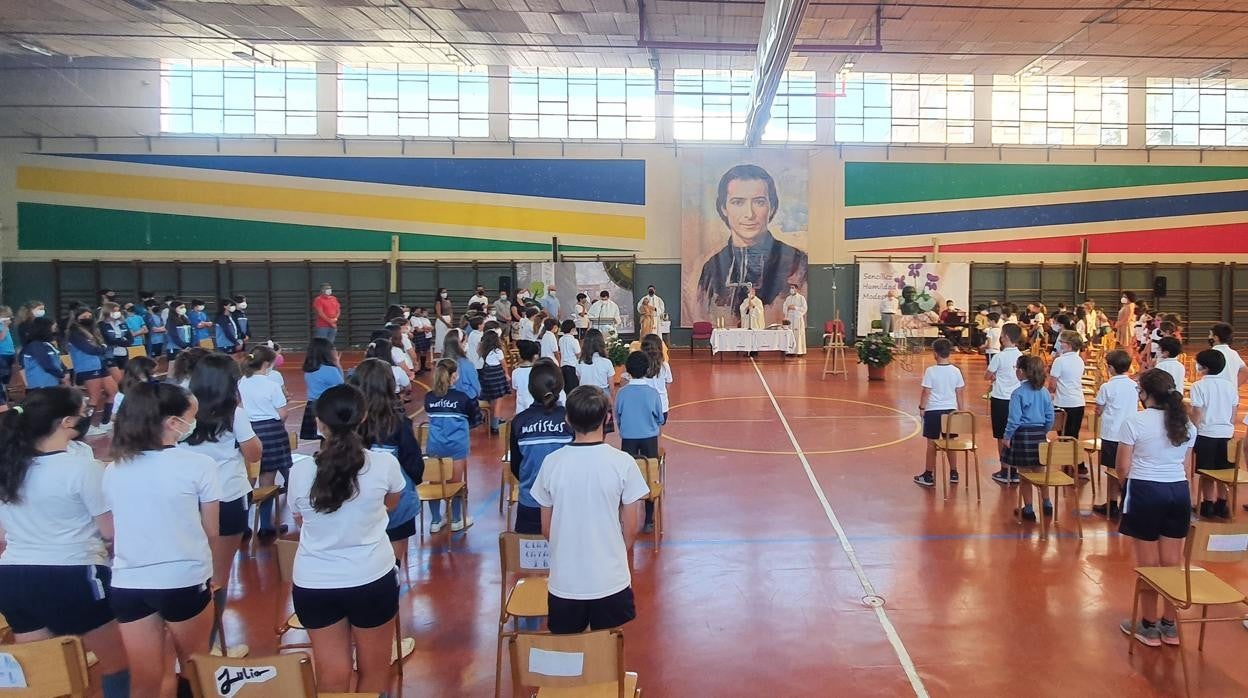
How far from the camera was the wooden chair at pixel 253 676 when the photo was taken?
2.44 m

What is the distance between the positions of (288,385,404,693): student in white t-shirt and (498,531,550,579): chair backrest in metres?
0.97

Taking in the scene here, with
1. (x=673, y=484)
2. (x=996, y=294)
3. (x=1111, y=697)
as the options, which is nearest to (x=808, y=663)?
(x=1111, y=697)

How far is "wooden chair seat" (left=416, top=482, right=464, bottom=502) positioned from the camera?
549cm

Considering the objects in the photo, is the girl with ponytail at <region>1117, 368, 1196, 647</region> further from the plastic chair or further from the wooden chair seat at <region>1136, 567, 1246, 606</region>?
the plastic chair

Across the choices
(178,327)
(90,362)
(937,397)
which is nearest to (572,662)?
(937,397)

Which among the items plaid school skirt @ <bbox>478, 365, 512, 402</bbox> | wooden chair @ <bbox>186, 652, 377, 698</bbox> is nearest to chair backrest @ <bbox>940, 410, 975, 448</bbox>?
plaid school skirt @ <bbox>478, 365, 512, 402</bbox>

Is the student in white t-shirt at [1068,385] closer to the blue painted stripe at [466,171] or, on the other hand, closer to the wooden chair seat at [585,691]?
the wooden chair seat at [585,691]

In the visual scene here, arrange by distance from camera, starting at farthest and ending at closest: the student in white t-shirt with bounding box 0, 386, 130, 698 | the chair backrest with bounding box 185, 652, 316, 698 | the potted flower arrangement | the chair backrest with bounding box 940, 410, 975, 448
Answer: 1. the potted flower arrangement
2. the chair backrest with bounding box 940, 410, 975, 448
3. the student in white t-shirt with bounding box 0, 386, 130, 698
4. the chair backrest with bounding box 185, 652, 316, 698

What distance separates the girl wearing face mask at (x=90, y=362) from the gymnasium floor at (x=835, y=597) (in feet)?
18.9

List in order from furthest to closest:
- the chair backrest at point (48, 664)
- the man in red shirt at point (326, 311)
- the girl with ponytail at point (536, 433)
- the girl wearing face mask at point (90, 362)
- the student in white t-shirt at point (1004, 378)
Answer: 1. the man in red shirt at point (326, 311)
2. the girl wearing face mask at point (90, 362)
3. the student in white t-shirt at point (1004, 378)
4. the girl with ponytail at point (536, 433)
5. the chair backrest at point (48, 664)

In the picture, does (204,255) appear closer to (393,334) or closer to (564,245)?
(564,245)

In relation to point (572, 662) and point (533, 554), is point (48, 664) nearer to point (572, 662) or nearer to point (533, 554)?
point (572, 662)

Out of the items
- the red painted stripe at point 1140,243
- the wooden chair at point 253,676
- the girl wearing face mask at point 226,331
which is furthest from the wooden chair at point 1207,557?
the red painted stripe at point 1140,243

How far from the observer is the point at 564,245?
19.5 meters
